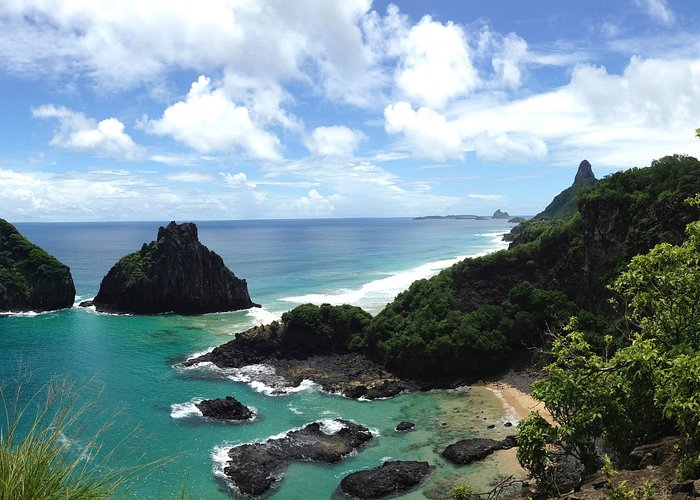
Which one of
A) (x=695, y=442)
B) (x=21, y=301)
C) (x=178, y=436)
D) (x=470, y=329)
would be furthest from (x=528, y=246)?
(x=21, y=301)

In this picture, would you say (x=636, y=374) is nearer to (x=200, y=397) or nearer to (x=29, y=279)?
(x=200, y=397)

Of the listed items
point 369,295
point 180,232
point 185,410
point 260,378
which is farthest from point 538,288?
point 180,232

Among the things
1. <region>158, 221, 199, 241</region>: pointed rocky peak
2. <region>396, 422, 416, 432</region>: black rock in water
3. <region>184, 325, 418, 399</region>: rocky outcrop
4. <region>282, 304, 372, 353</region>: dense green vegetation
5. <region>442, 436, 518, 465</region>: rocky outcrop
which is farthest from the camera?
<region>158, 221, 199, 241</region>: pointed rocky peak

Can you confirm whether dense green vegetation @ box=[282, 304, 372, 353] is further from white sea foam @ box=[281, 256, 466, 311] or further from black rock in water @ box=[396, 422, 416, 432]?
white sea foam @ box=[281, 256, 466, 311]

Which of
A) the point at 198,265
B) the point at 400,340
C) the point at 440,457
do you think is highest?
the point at 198,265

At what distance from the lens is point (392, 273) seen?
122812 mm

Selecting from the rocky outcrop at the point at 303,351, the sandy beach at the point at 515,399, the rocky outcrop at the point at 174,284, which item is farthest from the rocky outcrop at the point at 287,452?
the rocky outcrop at the point at 174,284

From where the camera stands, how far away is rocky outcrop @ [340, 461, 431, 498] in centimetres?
3045

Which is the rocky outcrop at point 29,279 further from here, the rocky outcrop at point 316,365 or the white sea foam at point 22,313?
the rocky outcrop at point 316,365

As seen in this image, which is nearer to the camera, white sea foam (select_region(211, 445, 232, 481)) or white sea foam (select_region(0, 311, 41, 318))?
white sea foam (select_region(211, 445, 232, 481))

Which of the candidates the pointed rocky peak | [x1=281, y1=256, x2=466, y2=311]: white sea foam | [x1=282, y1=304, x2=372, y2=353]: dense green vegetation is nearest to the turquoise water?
[x1=281, y1=256, x2=466, y2=311]: white sea foam

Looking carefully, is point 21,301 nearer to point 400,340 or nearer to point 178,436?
point 178,436

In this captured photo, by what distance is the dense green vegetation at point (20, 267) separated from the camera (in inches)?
3366

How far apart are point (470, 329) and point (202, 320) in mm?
48210
